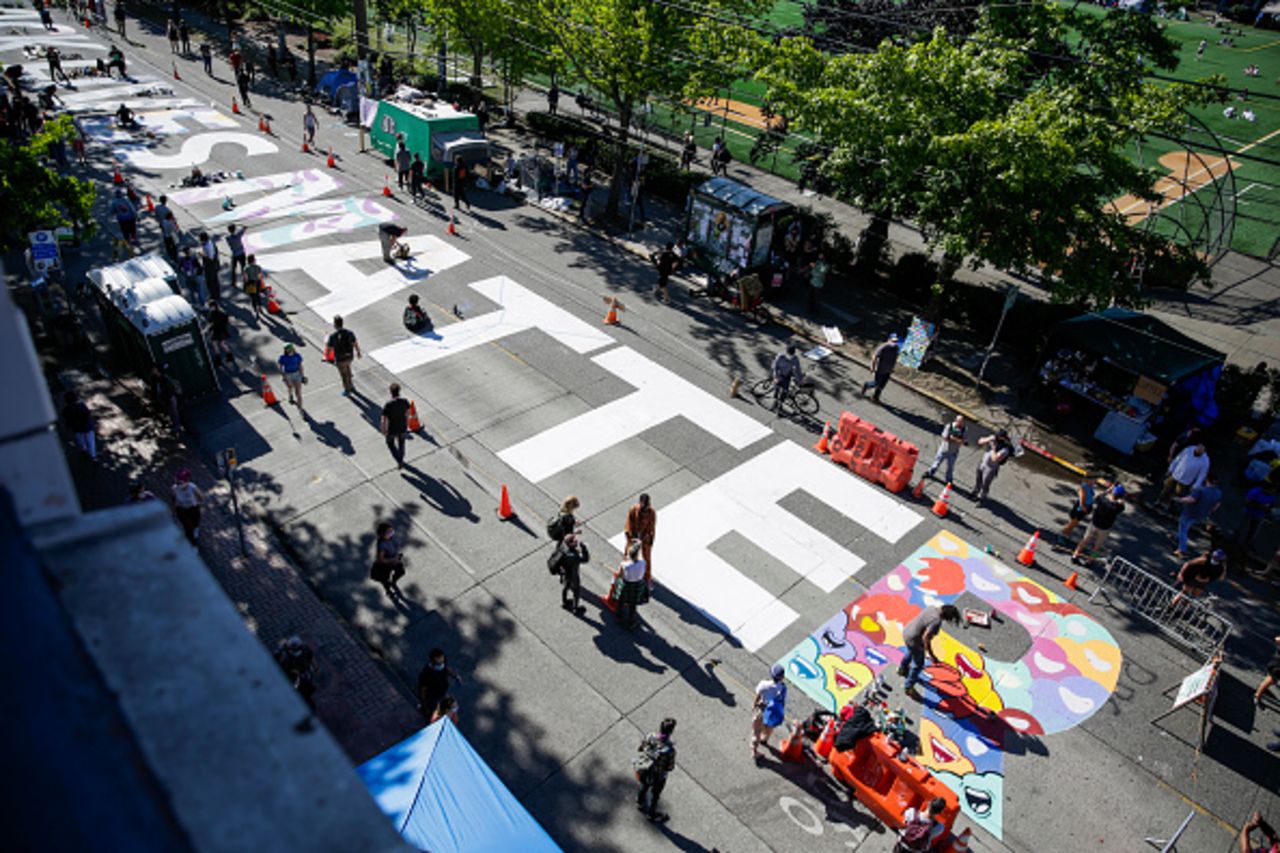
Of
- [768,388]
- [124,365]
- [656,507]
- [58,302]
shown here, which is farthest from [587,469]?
[58,302]

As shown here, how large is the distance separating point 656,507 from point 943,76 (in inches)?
488

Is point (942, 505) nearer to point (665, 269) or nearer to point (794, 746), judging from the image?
point (794, 746)

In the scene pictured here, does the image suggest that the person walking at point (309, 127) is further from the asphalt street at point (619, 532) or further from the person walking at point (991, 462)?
the person walking at point (991, 462)

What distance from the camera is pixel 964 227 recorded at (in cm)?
1834

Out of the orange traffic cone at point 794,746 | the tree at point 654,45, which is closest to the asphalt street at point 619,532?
the orange traffic cone at point 794,746

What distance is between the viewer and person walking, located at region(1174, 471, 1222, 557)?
14820 millimetres

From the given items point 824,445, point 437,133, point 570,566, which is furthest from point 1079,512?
point 437,133

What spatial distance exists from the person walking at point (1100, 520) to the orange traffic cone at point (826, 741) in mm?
6931

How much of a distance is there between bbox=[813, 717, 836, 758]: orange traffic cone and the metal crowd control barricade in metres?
6.43

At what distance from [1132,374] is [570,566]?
14024mm

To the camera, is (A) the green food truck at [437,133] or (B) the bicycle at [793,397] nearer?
(B) the bicycle at [793,397]

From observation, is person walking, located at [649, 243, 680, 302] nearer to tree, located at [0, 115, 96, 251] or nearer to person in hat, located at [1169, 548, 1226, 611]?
tree, located at [0, 115, 96, 251]

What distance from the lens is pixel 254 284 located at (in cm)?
1883

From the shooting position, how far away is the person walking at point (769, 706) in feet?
32.9
